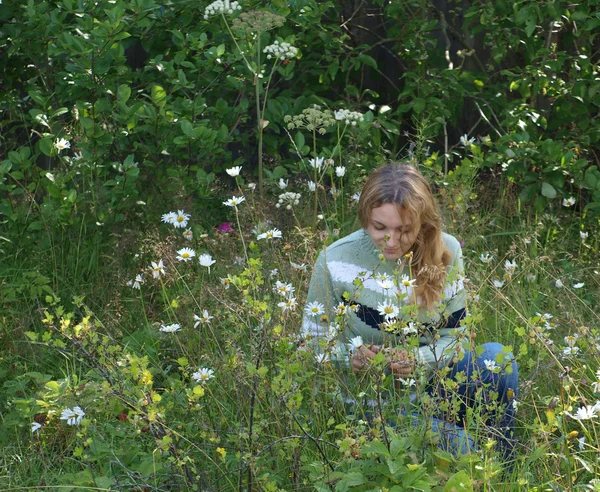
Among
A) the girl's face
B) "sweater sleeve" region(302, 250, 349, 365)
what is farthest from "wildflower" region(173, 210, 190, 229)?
the girl's face

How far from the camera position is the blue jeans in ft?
6.85

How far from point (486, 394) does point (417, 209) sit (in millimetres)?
599

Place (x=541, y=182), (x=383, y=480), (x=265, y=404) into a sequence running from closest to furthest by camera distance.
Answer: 1. (x=383, y=480)
2. (x=265, y=404)
3. (x=541, y=182)

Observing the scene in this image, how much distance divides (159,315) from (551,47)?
2494 millimetres

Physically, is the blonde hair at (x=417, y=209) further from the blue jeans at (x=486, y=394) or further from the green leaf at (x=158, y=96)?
the green leaf at (x=158, y=96)

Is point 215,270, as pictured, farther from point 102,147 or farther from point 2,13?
point 2,13

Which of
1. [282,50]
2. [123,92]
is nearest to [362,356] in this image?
[282,50]

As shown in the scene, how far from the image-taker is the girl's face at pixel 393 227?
2.78m

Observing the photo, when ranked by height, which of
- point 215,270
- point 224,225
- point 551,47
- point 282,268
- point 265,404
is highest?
point 551,47

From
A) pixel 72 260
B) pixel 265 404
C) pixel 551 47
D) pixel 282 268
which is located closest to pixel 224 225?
pixel 72 260

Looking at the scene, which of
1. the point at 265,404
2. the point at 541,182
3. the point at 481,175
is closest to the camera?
the point at 265,404

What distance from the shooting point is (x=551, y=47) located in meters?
4.69

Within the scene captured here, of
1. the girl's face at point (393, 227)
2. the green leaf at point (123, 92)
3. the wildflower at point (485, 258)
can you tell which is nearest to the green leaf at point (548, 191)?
the wildflower at point (485, 258)

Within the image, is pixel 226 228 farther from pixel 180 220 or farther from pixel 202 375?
pixel 202 375
